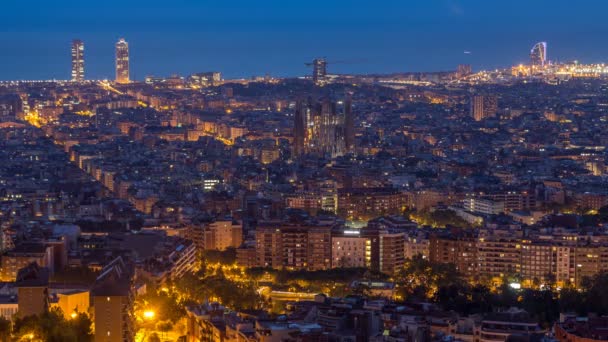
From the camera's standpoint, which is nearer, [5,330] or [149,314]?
[5,330]

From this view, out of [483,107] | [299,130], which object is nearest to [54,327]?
[299,130]

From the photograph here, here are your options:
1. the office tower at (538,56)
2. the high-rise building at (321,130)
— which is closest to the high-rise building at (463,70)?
the office tower at (538,56)

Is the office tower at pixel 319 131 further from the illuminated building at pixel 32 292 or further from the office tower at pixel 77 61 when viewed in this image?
the office tower at pixel 77 61

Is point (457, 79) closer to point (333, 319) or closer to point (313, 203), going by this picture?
point (313, 203)

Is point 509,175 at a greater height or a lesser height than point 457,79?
A: lesser

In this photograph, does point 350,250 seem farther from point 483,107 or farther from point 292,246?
point 483,107

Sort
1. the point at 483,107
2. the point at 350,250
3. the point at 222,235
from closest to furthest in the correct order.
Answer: the point at 350,250 < the point at 222,235 < the point at 483,107

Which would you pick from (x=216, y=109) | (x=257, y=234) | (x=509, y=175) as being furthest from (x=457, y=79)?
(x=257, y=234)
